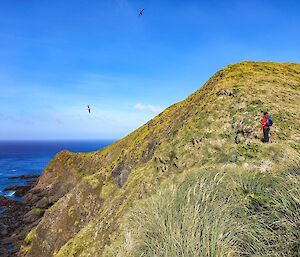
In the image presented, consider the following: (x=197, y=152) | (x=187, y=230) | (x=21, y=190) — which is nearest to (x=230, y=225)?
(x=187, y=230)

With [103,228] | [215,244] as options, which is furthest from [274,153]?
[103,228]

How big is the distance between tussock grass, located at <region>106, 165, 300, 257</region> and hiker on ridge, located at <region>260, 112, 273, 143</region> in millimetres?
11402

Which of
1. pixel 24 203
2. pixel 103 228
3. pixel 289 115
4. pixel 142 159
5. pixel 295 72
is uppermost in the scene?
pixel 295 72

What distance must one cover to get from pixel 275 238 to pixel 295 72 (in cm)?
4226

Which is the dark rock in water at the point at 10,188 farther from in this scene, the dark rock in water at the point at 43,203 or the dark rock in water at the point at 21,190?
the dark rock in water at the point at 43,203

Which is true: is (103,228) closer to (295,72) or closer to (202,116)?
(202,116)

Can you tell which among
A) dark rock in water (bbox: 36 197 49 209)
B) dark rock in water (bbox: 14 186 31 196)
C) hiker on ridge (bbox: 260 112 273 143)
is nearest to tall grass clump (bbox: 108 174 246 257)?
hiker on ridge (bbox: 260 112 273 143)

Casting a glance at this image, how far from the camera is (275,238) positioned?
6262 mm

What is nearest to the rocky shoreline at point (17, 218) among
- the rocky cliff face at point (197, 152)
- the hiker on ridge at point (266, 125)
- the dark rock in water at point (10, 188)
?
the rocky cliff face at point (197, 152)

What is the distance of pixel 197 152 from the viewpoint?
2386 cm

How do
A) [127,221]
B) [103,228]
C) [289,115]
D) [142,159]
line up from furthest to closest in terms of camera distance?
[142,159] < [103,228] < [289,115] < [127,221]

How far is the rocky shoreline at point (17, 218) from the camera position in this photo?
43.8 m

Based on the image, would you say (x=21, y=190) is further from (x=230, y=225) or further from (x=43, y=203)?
(x=230, y=225)

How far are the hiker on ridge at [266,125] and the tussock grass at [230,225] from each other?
1140 cm
